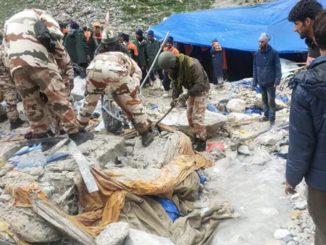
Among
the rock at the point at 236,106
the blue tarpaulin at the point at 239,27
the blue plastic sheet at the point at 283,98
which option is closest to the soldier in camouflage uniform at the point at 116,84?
the rock at the point at 236,106

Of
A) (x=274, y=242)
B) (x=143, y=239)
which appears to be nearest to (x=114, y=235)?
(x=143, y=239)

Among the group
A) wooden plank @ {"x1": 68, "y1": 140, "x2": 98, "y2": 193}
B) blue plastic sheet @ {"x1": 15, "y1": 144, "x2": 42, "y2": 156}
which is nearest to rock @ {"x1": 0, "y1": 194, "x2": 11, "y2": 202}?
wooden plank @ {"x1": 68, "y1": 140, "x2": 98, "y2": 193}

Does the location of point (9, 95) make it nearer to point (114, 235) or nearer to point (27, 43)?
point (27, 43)

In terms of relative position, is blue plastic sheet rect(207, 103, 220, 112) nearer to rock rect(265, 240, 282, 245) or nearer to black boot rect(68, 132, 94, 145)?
black boot rect(68, 132, 94, 145)

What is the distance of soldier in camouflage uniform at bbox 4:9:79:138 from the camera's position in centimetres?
432

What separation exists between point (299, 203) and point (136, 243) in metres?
1.71

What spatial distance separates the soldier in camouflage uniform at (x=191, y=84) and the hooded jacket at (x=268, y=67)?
1456mm

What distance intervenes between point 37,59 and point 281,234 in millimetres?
2734

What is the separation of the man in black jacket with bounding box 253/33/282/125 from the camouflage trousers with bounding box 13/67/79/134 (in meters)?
3.29

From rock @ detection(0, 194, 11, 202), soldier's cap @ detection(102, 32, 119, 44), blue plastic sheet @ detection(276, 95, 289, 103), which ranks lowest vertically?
blue plastic sheet @ detection(276, 95, 289, 103)

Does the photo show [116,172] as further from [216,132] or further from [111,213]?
[216,132]

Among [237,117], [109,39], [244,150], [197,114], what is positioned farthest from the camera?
[237,117]

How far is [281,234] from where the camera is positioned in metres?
3.97

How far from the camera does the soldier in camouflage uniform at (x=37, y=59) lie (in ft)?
14.2
